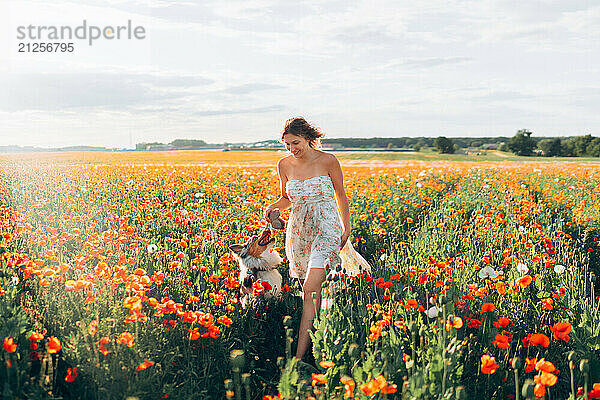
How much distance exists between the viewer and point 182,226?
6387 millimetres

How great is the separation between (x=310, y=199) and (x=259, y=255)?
2.16ft

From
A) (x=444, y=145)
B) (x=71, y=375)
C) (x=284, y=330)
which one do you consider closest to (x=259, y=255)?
(x=284, y=330)

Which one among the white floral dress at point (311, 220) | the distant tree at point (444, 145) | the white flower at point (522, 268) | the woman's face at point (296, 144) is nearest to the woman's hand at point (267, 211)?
the white floral dress at point (311, 220)

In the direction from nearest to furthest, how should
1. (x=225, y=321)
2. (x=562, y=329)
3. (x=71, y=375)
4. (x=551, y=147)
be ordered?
(x=71, y=375)
(x=562, y=329)
(x=225, y=321)
(x=551, y=147)

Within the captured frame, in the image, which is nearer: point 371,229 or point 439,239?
point 439,239

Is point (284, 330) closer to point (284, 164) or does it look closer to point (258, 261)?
point (258, 261)

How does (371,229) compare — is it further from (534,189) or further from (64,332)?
(534,189)

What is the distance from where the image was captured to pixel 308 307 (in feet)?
11.9

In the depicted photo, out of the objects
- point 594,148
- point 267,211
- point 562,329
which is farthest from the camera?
point 594,148

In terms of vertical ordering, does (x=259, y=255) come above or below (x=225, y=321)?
above

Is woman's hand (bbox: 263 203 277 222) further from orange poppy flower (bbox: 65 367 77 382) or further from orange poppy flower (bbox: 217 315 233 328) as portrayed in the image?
orange poppy flower (bbox: 65 367 77 382)

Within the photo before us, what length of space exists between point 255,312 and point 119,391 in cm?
141

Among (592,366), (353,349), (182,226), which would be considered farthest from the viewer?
(182,226)

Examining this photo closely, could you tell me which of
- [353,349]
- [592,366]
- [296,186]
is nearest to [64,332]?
[353,349]
